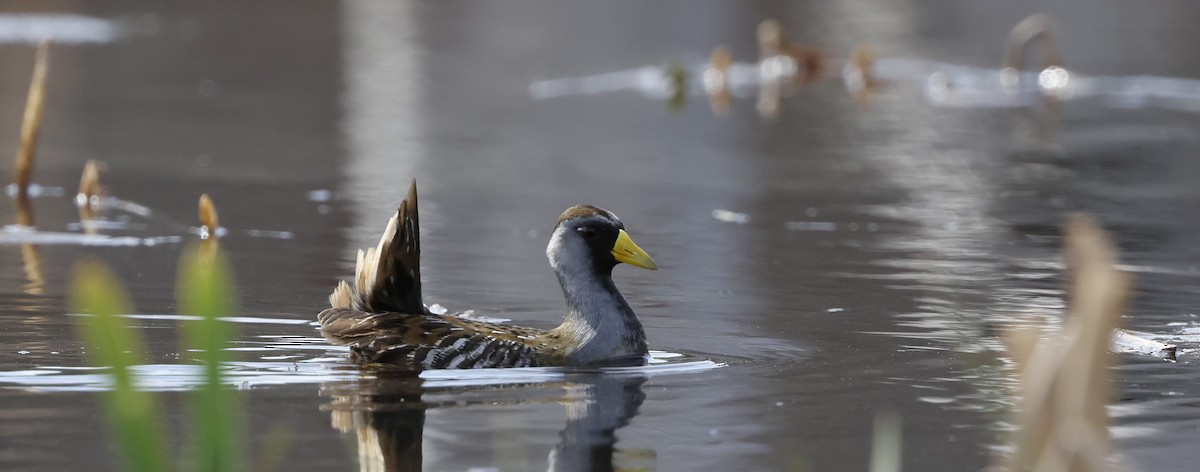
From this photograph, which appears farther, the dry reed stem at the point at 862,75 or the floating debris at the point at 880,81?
the dry reed stem at the point at 862,75

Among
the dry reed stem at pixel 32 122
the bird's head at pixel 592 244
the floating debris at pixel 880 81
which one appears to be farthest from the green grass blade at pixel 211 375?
the floating debris at pixel 880 81

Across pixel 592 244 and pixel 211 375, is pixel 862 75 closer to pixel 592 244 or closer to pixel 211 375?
pixel 592 244

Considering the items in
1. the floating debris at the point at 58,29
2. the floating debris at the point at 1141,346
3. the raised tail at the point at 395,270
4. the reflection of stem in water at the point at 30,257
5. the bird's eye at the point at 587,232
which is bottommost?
the floating debris at the point at 1141,346

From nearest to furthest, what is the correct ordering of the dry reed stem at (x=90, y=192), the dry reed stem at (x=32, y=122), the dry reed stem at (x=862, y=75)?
1. the dry reed stem at (x=32, y=122)
2. the dry reed stem at (x=90, y=192)
3. the dry reed stem at (x=862, y=75)

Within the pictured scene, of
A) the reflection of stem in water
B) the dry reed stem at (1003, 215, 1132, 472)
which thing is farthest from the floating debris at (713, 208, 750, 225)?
the dry reed stem at (1003, 215, 1132, 472)

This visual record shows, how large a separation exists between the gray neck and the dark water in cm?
25

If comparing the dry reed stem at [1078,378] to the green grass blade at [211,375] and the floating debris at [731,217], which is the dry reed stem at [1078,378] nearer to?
the green grass blade at [211,375]

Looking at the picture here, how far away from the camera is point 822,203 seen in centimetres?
1644

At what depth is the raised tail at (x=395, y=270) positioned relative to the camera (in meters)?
8.47

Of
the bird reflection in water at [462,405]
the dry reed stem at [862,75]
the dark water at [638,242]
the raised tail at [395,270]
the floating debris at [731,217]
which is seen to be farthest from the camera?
the dry reed stem at [862,75]

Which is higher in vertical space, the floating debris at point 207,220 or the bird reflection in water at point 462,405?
the floating debris at point 207,220

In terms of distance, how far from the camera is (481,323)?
872 centimetres

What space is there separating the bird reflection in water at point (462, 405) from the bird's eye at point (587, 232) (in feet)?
2.68

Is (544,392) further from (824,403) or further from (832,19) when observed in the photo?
(832,19)
